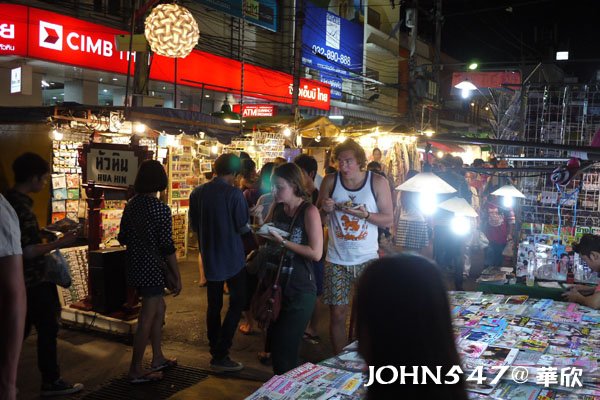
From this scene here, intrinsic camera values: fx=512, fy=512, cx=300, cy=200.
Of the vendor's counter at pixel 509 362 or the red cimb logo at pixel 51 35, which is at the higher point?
the red cimb logo at pixel 51 35

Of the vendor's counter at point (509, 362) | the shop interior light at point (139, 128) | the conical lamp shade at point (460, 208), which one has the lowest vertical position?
the vendor's counter at point (509, 362)

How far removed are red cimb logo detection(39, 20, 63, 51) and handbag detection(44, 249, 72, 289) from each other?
661 cm

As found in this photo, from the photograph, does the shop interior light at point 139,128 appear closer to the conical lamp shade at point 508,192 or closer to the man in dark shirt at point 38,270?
the man in dark shirt at point 38,270

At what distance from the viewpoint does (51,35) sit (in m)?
9.73

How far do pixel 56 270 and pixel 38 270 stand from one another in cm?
31

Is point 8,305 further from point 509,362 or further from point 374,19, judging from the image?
point 374,19

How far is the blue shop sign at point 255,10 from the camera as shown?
49.1ft

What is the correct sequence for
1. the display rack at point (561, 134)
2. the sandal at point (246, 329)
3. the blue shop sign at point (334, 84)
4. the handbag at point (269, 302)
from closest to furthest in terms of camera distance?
the handbag at point (269, 302)
the sandal at point (246, 329)
the display rack at point (561, 134)
the blue shop sign at point (334, 84)

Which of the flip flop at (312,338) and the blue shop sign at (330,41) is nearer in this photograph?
the flip flop at (312,338)

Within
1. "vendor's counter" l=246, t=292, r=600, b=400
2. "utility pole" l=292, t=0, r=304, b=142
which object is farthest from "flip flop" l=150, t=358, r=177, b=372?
"utility pole" l=292, t=0, r=304, b=142

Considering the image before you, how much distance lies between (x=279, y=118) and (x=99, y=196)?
6211 mm

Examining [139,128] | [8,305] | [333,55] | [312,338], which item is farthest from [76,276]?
[333,55]

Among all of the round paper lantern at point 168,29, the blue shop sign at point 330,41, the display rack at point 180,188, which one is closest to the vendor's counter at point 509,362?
the round paper lantern at point 168,29

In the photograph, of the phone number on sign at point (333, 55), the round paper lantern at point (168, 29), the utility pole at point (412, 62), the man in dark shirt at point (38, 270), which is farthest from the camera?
the phone number on sign at point (333, 55)
